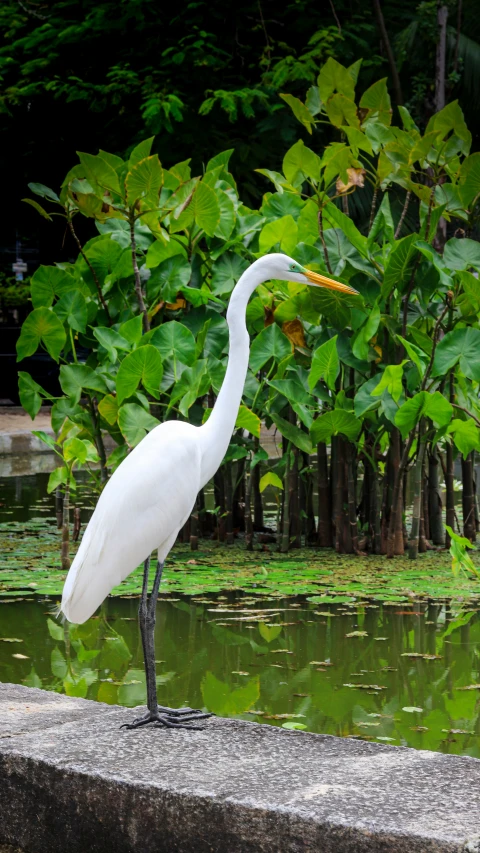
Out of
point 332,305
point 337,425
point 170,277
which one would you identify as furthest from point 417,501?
point 170,277

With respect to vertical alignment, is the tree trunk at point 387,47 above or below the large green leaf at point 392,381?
above

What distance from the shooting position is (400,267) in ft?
18.7

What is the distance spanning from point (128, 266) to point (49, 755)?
403cm

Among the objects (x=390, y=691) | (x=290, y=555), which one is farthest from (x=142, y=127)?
(x=390, y=691)

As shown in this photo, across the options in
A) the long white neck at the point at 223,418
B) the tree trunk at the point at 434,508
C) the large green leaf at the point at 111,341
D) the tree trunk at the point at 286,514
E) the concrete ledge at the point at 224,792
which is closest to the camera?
the concrete ledge at the point at 224,792

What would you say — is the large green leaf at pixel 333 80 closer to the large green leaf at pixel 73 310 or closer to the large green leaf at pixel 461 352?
the large green leaf at pixel 461 352

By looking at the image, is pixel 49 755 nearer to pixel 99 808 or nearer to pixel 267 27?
pixel 99 808

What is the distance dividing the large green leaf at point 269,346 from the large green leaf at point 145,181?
0.90 meters

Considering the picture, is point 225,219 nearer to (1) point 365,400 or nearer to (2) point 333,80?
(2) point 333,80

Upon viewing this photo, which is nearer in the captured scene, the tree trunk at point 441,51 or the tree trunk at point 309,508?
the tree trunk at point 309,508

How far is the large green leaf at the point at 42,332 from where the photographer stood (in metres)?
6.15

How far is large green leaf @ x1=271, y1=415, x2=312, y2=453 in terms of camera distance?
5.89 m

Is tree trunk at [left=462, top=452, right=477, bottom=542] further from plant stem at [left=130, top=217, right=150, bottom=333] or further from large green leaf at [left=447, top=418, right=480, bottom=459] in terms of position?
plant stem at [left=130, top=217, right=150, bottom=333]

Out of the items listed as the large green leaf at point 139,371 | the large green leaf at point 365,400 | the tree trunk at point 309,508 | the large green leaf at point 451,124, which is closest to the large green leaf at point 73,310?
the large green leaf at point 139,371
